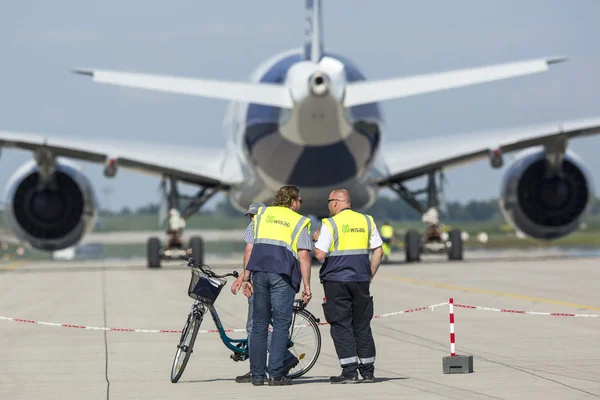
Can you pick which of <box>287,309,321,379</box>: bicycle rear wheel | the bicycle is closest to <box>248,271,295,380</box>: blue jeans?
the bicycle

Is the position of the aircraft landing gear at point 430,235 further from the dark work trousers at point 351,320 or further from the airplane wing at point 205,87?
the dark work trousers at point 351,320

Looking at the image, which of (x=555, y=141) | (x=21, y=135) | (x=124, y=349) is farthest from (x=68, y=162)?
(x=124, y=349)

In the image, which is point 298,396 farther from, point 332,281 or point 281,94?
point 281,94

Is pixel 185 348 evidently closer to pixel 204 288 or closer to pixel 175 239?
pixel 204 288

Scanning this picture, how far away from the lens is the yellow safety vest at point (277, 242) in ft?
36.2

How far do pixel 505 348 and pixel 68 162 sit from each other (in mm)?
22720

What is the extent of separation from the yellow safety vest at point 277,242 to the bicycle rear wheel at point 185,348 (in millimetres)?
708

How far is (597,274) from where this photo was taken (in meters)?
28.0

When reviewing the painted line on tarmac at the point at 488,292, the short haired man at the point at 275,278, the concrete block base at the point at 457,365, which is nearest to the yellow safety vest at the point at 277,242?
the short haired man at the point at 275,278

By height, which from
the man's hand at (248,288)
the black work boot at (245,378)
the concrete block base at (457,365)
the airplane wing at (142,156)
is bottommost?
the black work boot at (245,378)

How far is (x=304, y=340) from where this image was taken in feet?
37.8

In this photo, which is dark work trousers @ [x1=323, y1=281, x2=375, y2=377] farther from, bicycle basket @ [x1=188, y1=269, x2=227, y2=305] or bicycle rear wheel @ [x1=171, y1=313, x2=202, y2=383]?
bicycle rear wheel @ [x1=171, y1=313, x2=202, y2=383]

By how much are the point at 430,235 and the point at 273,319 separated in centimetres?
2452

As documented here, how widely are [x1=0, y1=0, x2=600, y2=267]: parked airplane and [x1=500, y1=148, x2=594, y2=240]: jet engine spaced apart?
0.09ft
